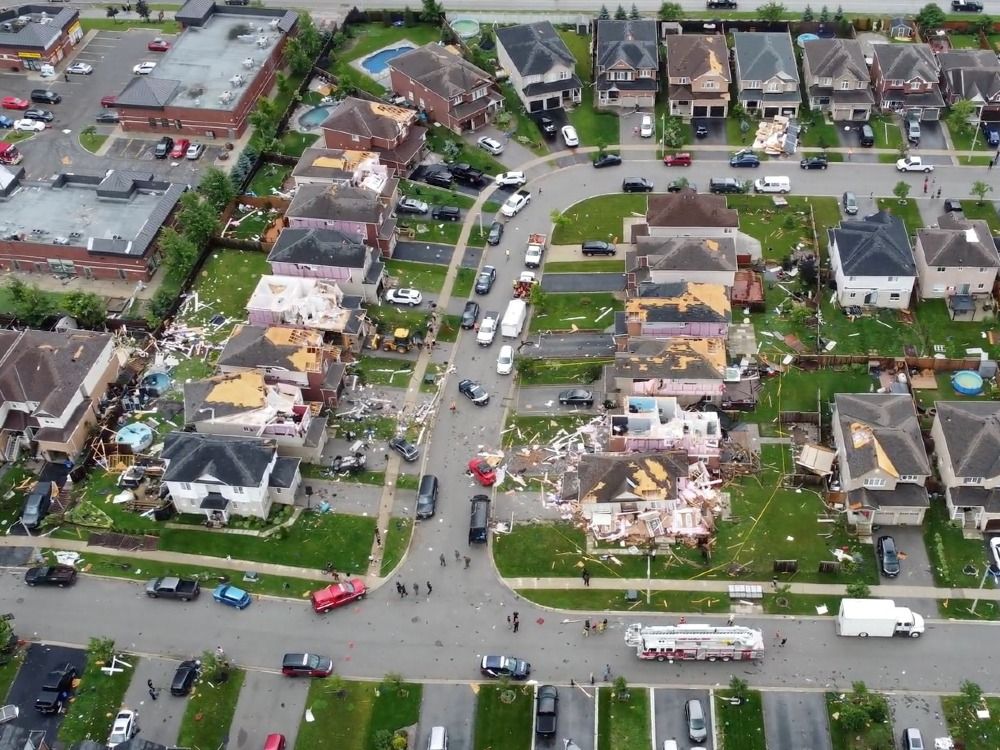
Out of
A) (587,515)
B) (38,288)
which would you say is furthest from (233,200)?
(587,515)

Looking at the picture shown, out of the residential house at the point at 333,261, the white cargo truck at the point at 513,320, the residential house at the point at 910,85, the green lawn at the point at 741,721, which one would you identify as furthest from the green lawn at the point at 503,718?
the residential house at the point at 910,85

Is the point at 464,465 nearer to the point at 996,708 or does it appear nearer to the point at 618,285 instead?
the point at 618,285

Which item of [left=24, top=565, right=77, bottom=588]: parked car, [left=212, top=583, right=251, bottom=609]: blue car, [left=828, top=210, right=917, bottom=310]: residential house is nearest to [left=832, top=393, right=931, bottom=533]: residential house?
[left=828, top=210, right=917, bottom=310]: residential house

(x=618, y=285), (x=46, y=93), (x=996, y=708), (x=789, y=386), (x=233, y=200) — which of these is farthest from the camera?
(x=46, y=93)

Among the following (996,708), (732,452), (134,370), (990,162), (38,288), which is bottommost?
(996,708)

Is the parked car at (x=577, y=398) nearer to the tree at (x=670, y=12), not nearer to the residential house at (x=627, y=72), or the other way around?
the residential house at (x=627, y=72)

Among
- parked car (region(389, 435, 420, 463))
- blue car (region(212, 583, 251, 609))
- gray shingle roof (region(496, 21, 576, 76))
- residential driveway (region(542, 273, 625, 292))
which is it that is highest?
gray shingle roof (region(496, 21, 576, 76))

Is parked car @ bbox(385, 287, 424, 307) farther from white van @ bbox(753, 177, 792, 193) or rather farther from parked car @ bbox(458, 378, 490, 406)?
white van @ bbox(753, 177, 792, 193)
